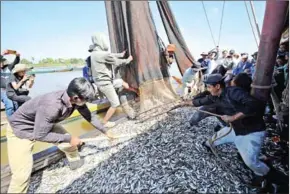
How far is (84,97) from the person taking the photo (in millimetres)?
2395

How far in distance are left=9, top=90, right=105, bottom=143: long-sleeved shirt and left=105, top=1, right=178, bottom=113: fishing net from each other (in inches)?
99.9

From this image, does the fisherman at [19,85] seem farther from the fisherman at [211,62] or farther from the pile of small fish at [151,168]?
the fisherman at [211,62]

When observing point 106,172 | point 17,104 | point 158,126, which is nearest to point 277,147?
point 158,126

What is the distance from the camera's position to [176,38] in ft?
19.3

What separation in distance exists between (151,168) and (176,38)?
3.85 metres

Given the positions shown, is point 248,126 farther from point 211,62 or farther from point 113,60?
point 211,62

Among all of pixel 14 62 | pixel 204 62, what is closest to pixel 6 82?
pixel 14 62

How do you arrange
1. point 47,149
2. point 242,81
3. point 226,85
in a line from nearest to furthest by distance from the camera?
point 242,81 → point 226,85 → point 47,149

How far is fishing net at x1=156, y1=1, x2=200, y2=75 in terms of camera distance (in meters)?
5.59

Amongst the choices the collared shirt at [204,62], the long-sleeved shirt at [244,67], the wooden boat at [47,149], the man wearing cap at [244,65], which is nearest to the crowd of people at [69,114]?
the wooden boat at [47,149]

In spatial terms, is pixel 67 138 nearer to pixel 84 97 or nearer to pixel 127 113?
pixel 84 97

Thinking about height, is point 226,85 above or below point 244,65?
above

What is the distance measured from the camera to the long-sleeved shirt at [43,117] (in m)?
2.38

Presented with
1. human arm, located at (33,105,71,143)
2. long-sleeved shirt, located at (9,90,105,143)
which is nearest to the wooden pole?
long-sleeved shirt, located at (9,90,105,143)
